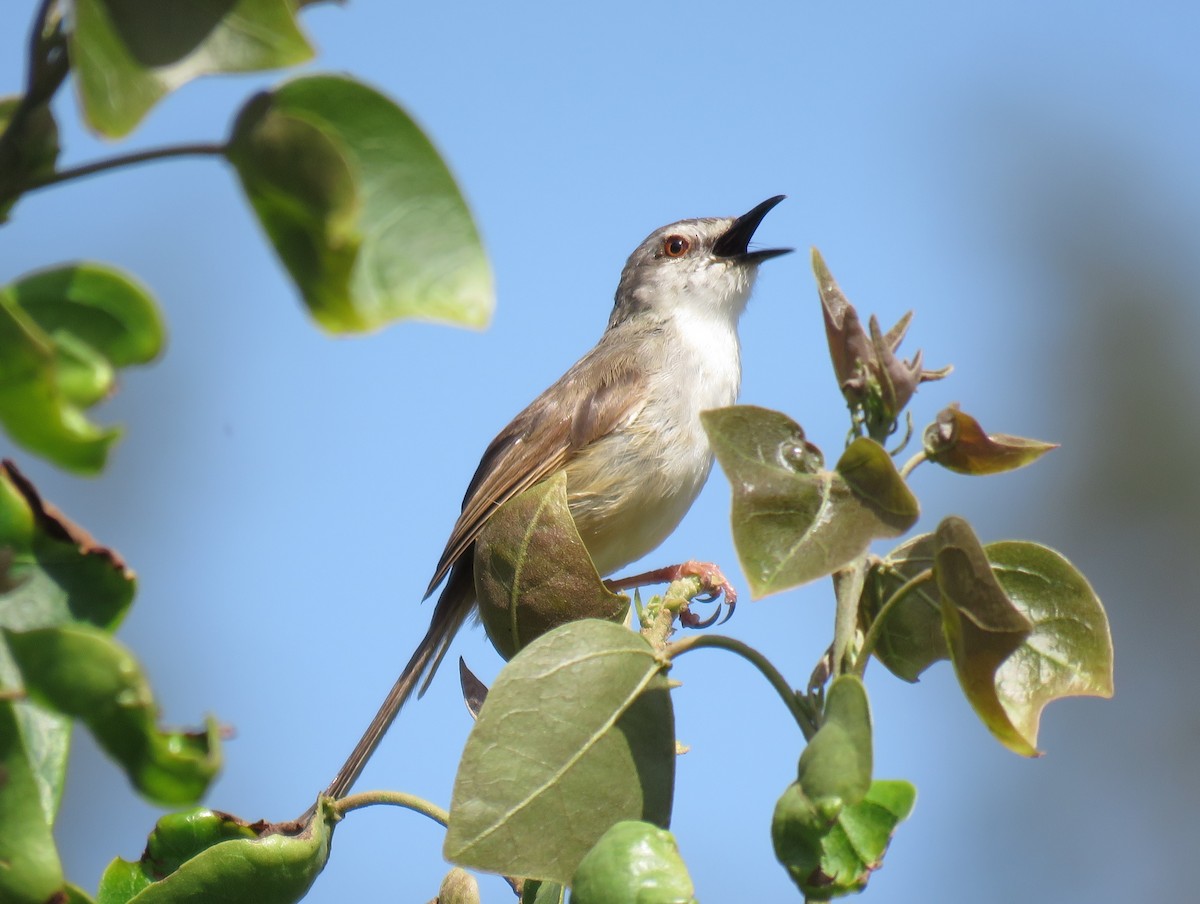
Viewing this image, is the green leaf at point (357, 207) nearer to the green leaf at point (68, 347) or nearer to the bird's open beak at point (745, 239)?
the green leaf at point (68, 347)

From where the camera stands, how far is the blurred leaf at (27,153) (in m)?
1.07

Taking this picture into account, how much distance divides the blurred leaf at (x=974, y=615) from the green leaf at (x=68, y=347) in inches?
34.1

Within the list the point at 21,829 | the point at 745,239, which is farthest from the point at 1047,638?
the point at 745,239

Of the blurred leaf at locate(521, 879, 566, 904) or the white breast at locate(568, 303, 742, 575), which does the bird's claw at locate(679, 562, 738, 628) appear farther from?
the blurred leaf at locate(521, 879, 566, 904)

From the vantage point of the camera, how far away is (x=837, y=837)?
148 centimetres

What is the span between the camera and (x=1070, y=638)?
168 cm

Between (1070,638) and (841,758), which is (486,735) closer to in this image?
(841,758)

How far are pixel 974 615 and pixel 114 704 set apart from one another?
907mm

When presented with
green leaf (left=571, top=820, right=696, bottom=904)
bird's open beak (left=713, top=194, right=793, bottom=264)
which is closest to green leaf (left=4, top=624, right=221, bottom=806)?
green leaf (left=571, top=820, right=696, bottom=904)

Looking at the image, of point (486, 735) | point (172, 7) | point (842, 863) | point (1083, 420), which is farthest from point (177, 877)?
point (1083, 420)

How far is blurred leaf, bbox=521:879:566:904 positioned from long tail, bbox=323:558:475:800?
1.67 metres

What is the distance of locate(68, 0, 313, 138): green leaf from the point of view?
1056mm

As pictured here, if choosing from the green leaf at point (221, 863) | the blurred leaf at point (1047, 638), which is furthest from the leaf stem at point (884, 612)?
the green leaf at point (221, 863)

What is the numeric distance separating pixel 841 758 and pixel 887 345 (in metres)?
0.59
